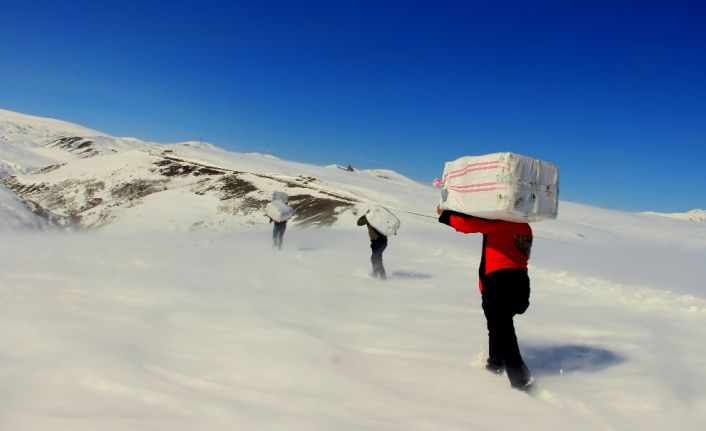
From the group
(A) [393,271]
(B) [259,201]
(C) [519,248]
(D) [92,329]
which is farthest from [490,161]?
(B) [259,201]

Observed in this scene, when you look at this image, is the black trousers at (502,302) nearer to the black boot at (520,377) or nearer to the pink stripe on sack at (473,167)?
the black boot at (520,377)

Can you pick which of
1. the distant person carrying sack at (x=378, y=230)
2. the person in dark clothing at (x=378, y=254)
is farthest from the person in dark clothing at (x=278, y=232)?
the person in dark clothing at (x=378, y=254)

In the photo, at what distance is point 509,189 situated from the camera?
4.46 meters

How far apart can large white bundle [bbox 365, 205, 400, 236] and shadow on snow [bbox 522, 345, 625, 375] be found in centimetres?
613

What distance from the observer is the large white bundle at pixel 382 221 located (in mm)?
11523

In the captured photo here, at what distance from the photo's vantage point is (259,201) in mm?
43438

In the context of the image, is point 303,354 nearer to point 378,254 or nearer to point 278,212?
point 378,254

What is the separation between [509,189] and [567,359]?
2.23 m

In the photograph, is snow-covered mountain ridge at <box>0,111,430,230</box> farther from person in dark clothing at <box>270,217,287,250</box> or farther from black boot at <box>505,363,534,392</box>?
black boot at <box>505,363,534,392</box>

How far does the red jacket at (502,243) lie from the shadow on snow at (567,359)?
116 cm

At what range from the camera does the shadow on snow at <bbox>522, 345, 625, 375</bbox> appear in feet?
16.2

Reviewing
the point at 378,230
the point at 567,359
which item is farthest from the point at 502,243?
the point at 378,230

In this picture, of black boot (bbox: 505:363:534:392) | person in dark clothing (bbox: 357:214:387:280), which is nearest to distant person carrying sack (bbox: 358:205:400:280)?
person in dark clothing (bbox: 357:214:387:280)

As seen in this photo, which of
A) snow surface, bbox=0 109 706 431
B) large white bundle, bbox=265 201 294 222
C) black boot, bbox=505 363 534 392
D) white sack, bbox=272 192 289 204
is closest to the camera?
snow surface, bbox=0 109 706 431
